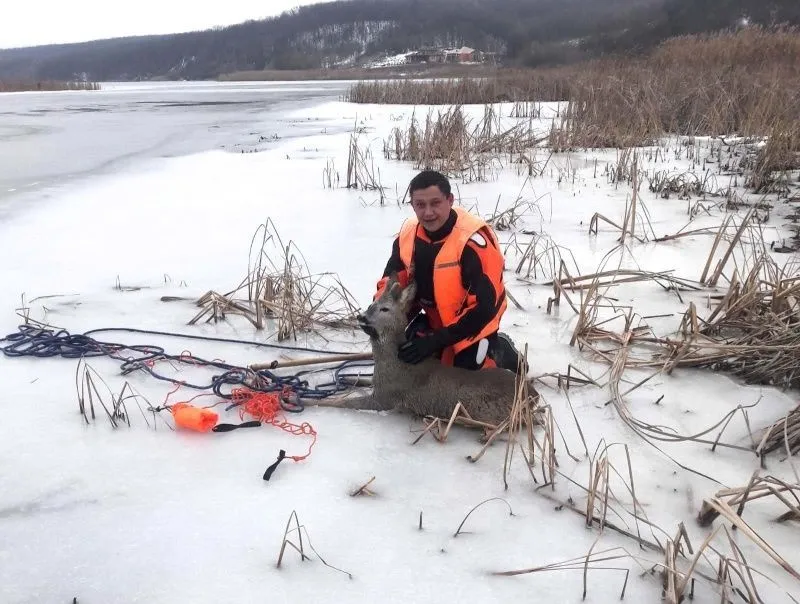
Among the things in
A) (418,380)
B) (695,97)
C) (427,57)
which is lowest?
(418,380)

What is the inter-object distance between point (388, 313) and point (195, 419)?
1026mm

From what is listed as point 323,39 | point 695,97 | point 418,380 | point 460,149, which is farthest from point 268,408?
point 323,39

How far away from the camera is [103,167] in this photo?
10.1m

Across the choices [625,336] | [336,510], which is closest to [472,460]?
[336,510]

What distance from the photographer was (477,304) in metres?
3.14

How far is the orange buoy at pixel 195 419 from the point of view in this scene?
9.94ft

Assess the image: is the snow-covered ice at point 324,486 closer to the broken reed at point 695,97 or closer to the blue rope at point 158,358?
the blue rope at point 158,358

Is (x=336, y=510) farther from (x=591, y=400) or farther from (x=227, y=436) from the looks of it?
(x=591, y=400)

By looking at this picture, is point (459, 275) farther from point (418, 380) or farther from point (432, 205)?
point (418, 380)

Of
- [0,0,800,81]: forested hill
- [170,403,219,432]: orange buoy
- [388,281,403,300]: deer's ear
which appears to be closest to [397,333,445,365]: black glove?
[388,281,403,300]: deer's ear

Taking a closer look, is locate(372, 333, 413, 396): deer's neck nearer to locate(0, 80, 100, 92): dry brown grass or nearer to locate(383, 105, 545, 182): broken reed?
locate(383, 105, 545, 182): broken reed

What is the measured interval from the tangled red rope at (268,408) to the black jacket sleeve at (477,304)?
0.80m

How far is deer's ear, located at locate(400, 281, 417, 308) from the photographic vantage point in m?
3.19

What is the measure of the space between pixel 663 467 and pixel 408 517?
1142 mm
